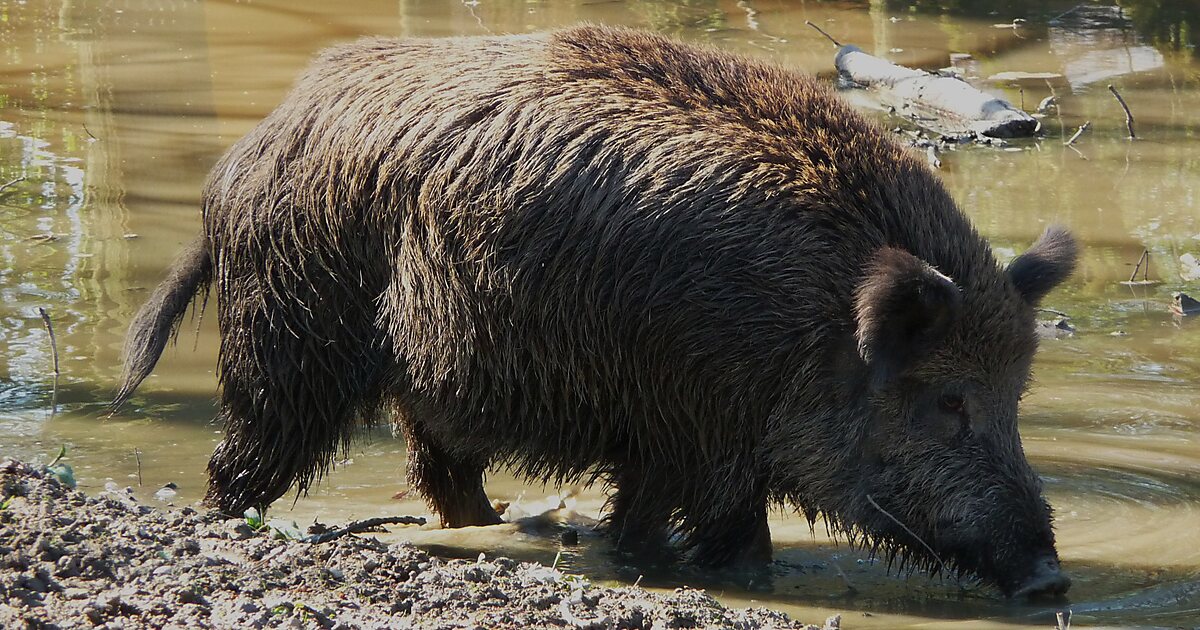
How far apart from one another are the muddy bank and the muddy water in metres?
1.03

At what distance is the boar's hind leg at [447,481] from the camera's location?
6.46 metres

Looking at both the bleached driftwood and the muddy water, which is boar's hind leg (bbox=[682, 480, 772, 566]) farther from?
the bleached driftwood

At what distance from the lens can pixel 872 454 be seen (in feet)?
18.0

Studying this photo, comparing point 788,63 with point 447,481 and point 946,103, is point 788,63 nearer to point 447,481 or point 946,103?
point 447,481

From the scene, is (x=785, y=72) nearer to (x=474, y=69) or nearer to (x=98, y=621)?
(x=474, y=69)

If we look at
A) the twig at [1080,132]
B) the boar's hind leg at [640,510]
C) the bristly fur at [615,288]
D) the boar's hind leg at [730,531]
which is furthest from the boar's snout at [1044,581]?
the twig at [1080,132]

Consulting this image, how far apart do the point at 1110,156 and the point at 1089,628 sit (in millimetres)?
8408

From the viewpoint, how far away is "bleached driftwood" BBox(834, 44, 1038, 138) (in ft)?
42.1

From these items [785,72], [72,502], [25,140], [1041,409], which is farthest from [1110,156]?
[72,502]

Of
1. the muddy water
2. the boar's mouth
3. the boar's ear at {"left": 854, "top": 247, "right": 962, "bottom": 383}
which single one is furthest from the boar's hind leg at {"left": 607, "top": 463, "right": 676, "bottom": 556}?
the boar's ear at {"left": 854, "top": 247, "right": 962, "bottom": 383}

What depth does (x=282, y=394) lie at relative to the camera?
586 cm

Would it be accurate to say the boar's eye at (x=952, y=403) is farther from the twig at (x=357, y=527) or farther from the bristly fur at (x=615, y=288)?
the twig at (x=357, y=527)

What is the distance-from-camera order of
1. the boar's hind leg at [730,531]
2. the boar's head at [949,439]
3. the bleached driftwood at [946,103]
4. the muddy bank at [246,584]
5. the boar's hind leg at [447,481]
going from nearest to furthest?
the muddy bank at [246,584]
the boar's head at [949,439]
the boar's hind leg at [730,531]
the boar's hind leg at [447,481]
the bleached driftwood at [946,103]

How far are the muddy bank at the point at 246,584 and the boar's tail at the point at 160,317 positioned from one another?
144 cm
